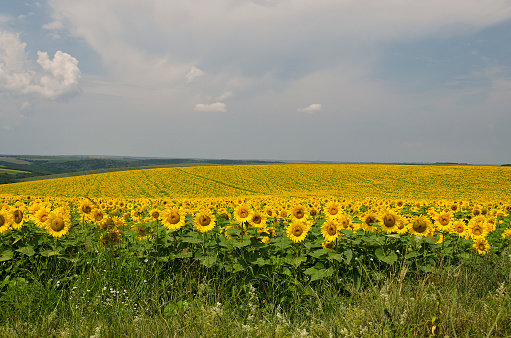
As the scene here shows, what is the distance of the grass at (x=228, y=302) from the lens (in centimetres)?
284

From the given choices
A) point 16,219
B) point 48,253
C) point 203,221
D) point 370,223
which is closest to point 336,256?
point 370,223

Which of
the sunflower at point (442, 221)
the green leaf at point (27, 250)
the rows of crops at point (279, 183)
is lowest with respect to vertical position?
the rows of crops at point (279, 183)

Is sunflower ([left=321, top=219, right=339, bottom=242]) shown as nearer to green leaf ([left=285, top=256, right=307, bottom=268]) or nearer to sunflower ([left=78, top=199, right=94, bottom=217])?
green leaf ([left=285, top=256, right=307, bottom=268])

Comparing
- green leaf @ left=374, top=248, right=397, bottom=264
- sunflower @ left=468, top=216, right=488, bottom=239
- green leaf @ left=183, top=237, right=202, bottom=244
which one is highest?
sunflower @ left=468, top=216, right=488, bottom=239

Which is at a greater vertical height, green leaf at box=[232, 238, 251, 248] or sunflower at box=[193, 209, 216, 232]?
sunflower at box=[193, 209, 216, 232]

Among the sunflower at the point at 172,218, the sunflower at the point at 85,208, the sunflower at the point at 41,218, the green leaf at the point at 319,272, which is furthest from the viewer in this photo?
the sunflower at the point at 85,208

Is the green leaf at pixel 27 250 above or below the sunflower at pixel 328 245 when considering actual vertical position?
below

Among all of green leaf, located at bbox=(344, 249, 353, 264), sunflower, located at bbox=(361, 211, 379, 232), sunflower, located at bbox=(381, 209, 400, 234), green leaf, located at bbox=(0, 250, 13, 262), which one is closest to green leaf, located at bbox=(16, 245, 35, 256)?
green leaf, located at bbox=(0, 250, 13, 262)

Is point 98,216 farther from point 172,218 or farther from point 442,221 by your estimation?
point 442,221

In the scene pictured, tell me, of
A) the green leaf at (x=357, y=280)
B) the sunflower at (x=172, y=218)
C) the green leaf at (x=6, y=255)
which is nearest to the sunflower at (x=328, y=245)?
the green leaf at (x=357, y=280)

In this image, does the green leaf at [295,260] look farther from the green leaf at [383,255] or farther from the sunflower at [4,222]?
the sunflower at [4,222]

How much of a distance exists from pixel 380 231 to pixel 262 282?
1988 mm

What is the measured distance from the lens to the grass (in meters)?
2.84

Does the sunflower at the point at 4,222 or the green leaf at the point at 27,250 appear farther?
the sunflower at the point at 4,222
